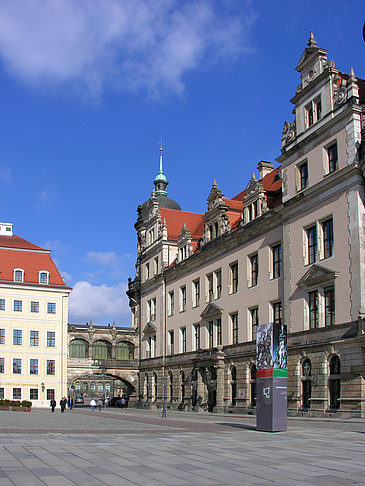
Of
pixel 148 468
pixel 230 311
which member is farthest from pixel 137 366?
pixel 148 468

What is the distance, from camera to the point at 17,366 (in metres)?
68.8

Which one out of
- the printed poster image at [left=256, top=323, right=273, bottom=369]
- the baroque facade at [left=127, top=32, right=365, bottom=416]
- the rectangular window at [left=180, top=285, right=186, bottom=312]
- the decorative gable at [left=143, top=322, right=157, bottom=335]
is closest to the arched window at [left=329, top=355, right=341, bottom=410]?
the baroque facade at [left=127, top=32, right=365, bottom=416]

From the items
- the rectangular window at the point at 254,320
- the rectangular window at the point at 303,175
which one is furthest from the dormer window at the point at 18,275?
the rectangular window at the point at 303,175

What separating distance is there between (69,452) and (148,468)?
3807mm

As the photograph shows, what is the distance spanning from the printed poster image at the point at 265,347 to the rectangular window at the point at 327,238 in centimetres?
1009

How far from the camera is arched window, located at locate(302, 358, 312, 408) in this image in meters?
36.2

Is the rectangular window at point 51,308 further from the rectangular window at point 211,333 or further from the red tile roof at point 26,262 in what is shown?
the rectangular window at point 211,333

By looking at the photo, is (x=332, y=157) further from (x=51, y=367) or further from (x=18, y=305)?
(x=51, y=367)

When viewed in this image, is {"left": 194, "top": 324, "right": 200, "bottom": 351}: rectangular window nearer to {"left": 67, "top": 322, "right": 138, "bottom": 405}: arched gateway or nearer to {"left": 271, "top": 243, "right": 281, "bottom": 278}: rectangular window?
{"left": 271, "top": 243, "right": 281, "bottom": 278}: rectangular window

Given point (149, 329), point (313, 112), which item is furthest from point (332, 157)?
point (149, 329)

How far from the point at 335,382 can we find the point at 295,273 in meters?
7.45

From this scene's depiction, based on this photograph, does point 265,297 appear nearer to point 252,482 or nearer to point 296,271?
point 296,271

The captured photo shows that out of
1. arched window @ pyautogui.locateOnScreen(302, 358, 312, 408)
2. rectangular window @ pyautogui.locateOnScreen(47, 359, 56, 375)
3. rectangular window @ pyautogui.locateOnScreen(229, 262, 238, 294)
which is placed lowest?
rectangular window @ pyautogui.locateOnScreen(47, 359, 56, 375)

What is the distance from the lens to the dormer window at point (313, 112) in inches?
1495
